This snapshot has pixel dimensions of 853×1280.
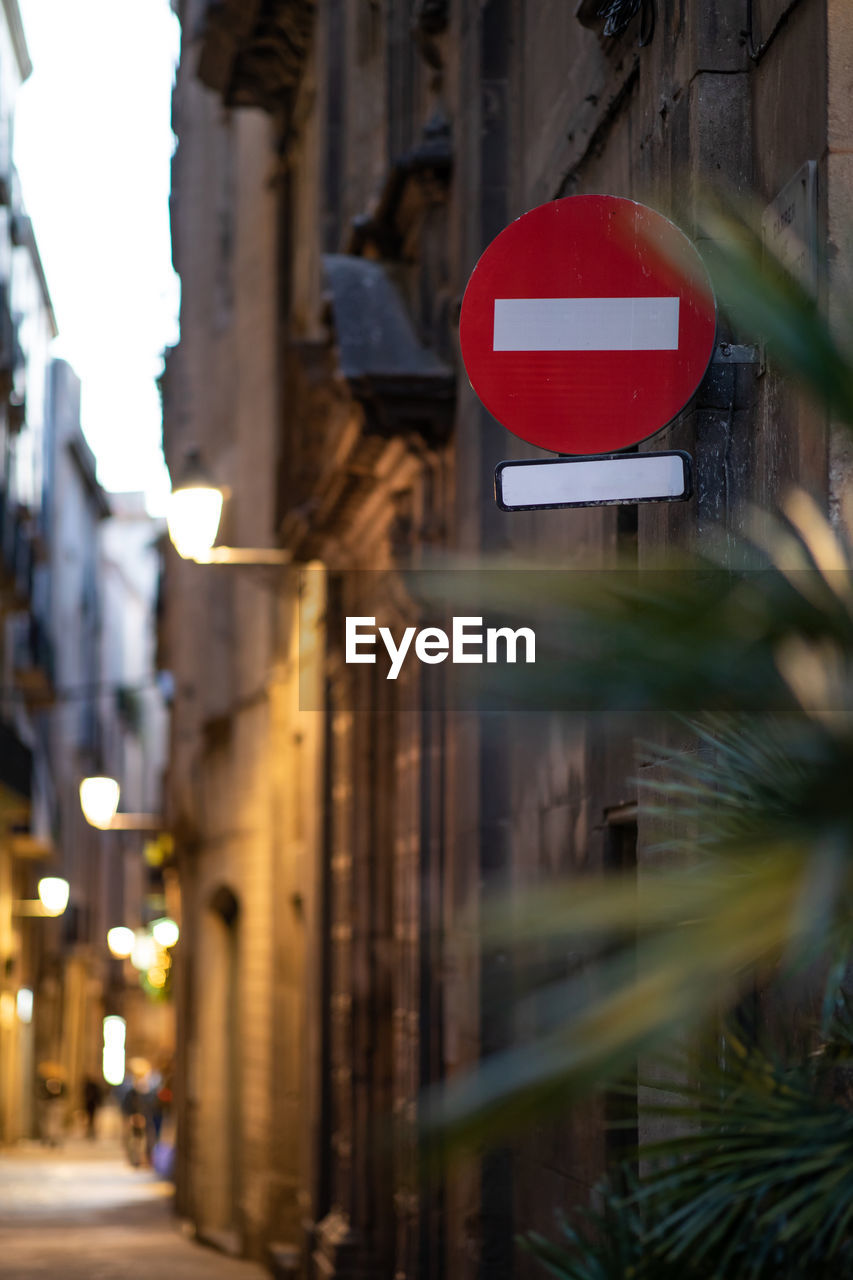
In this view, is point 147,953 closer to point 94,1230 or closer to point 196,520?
point 94,1230

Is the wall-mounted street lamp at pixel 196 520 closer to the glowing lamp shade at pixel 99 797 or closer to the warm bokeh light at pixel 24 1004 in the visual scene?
the glowing lamp shade at pixel 99 797

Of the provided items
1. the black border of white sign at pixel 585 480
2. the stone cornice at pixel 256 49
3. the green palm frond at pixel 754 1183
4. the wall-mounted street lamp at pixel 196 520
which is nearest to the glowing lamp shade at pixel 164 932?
the stone cornice at pixel 256 49

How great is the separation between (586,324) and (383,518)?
8294 mm

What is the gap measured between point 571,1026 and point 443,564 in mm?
780

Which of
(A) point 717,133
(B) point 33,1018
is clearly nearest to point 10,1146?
(B) point 33,1018

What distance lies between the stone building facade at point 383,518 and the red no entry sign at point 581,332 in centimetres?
26

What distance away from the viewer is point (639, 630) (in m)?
1.97

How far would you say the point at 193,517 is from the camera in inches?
496

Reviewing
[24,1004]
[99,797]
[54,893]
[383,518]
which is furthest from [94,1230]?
[24,1004]

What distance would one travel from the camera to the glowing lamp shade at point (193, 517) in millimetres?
12547

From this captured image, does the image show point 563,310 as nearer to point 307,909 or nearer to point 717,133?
point 717,133

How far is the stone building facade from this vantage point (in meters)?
5.68

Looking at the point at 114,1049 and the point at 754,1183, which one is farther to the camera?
the point at 114,1049

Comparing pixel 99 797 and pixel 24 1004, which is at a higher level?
pixel 99 797
